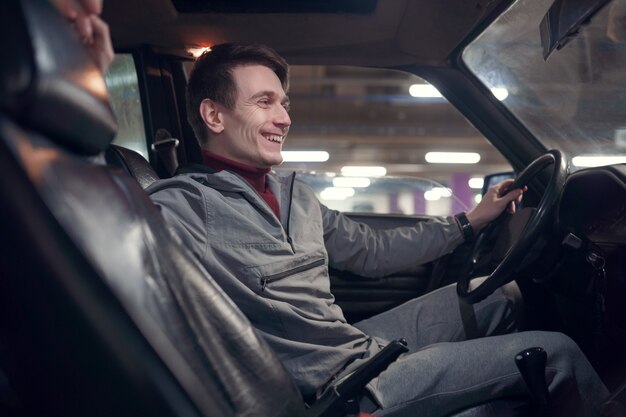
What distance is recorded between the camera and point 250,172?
1489 millimetres

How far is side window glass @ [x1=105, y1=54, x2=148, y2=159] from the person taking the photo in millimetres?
2035

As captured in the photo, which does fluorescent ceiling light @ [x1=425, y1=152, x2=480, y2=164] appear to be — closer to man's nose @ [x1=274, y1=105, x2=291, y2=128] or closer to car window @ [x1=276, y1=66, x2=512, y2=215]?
Answer: car window @ [x1=276, y1=66, x2=512, y2=215]

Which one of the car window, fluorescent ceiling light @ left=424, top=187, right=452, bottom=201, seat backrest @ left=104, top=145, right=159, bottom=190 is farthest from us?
the car window

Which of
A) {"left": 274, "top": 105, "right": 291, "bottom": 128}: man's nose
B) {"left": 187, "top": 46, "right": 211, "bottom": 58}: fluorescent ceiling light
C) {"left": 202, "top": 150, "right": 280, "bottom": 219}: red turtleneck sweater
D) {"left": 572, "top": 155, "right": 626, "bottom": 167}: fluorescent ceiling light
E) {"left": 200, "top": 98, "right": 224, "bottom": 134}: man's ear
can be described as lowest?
{"left": 572, "top": 155, "right": 626, "bottom": 167}: fluorescent ceiling light

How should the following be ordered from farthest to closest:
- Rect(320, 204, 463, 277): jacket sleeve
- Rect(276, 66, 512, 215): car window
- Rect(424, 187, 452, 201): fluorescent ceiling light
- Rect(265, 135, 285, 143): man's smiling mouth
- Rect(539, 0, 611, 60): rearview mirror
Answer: Rect(276, 66, 512, 215): car window, Rect(424, 187, 452, 201): fluorescent ceiling light, Rect(320, 204, 463, 277): jacket sleeve, Rect(265, 135, 285, 143): man's smiling mouth, Rect(539, 0, 611, 60): rearview mirror

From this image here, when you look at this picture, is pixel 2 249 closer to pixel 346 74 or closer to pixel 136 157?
pixel 136 157

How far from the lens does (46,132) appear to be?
0.51 m

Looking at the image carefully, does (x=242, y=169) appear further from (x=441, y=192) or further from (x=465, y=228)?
(x=441, y=192)

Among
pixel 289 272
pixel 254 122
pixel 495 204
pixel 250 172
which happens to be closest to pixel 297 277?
pixel 289 272

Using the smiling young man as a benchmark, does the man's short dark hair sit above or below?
above

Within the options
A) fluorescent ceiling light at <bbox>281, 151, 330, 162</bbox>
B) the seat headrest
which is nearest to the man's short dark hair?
the seat headrest

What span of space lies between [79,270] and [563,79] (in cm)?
186

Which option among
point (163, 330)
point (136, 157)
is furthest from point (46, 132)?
point (136, 157)

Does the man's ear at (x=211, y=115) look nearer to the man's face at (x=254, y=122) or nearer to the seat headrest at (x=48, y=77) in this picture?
the man's face at (x=254, y=122)
